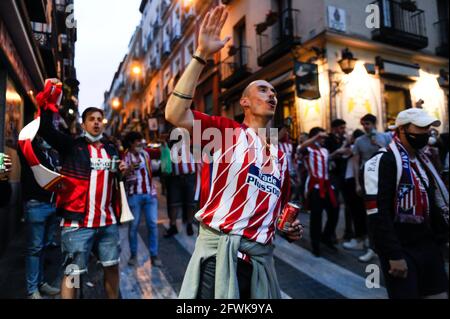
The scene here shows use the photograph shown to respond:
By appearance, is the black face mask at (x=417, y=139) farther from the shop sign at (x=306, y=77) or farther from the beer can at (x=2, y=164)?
the shop sign at (x=306, y=77)

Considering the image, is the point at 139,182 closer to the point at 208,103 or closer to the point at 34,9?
the point at 34,9

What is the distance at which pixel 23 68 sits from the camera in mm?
3201

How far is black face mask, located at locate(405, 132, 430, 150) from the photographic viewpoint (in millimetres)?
2414

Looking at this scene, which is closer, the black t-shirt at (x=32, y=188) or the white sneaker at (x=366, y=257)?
the black t-shirt at (x=32, y=188)

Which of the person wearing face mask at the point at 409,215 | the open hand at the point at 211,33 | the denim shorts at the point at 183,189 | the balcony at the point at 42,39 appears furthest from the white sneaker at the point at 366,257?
the balcony at the point at 42,39

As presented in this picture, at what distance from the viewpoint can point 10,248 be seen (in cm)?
403

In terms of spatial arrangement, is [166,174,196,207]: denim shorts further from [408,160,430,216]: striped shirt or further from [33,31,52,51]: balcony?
[408,160,430,216]: striped shirt

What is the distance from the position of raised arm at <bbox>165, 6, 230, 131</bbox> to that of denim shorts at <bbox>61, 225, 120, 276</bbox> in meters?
1.59

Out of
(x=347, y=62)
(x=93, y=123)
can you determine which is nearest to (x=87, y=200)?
(x=93, y=123)

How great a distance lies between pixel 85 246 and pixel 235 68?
1139 centimetres

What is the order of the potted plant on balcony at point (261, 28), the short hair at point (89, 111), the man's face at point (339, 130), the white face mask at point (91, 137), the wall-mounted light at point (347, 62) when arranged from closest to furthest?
1. the short hair at point (89, 111)
2. the white face mask at point (91, 137)
3. the man's face at point (339, 130)
4. the wall-mounted light at point (347, 62)
5. the potted plant on balcony at point (261, 28)

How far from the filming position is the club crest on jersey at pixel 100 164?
8.79 feet

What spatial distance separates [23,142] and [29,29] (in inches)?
121

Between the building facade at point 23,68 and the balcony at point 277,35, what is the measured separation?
23.4 ft
